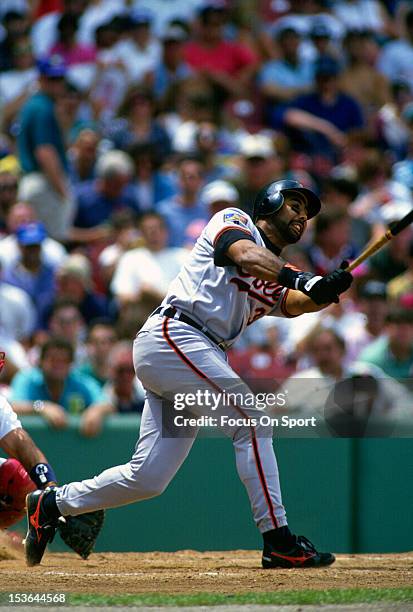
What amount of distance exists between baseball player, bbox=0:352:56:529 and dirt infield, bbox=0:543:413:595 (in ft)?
1.06

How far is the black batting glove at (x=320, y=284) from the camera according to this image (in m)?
5.56

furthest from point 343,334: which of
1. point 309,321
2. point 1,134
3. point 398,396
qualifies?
point 1,134

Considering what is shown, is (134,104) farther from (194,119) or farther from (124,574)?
(124,574)

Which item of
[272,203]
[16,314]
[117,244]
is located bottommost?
[16,314]

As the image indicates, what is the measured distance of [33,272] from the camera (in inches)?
403

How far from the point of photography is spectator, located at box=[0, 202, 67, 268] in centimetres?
1024

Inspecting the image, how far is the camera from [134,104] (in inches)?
479

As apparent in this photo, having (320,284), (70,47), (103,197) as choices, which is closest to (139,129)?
(103,197)

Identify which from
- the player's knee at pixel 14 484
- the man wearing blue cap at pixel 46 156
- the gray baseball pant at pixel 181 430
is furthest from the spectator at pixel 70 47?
the gray baseball pant at pixel 181 430

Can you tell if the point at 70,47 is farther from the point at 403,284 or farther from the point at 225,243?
the point at 225,243

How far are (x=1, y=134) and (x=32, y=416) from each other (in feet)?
16.4

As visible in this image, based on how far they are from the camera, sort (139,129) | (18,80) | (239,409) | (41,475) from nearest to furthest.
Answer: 1. (239,409)
2. (41,475)
3. (139,129)
4. (18,80)

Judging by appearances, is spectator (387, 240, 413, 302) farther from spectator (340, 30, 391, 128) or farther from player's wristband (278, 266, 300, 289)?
player's wristband (278, 266, 300, 289)

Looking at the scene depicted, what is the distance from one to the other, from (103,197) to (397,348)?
3560mm
